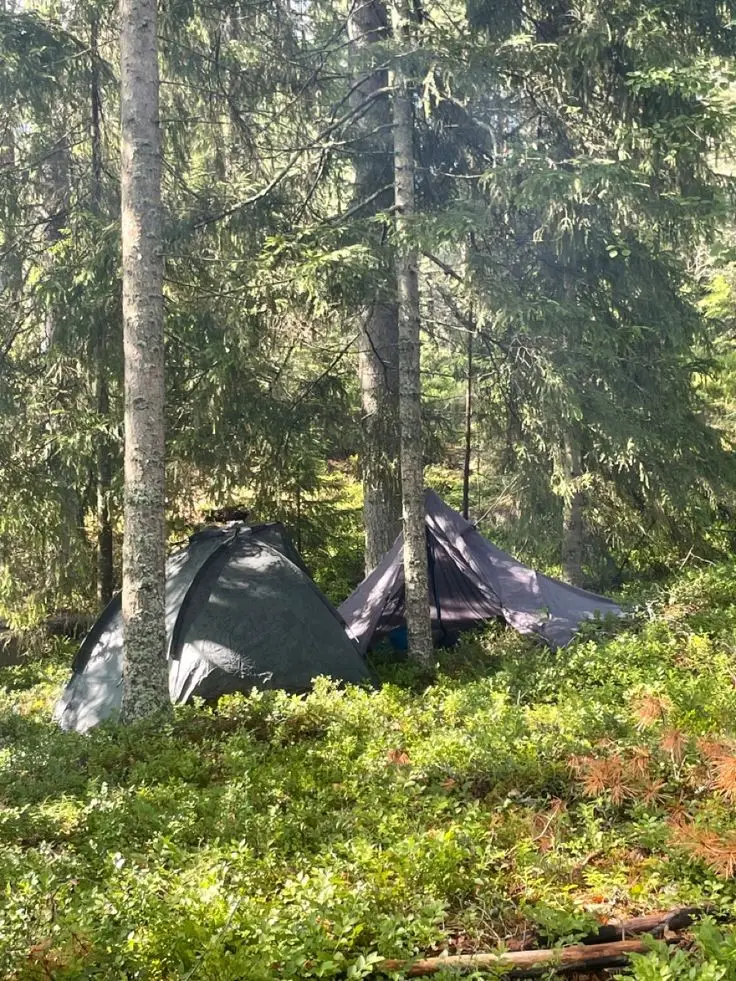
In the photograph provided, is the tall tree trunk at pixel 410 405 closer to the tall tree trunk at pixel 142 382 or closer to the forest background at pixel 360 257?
the forest background at pixel 360 257

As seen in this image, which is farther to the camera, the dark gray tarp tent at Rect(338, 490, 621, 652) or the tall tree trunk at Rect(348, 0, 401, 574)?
the tall tree trunk at Rect(348, 0, 401, 574)

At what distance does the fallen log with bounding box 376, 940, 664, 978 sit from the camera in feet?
A: 11.3

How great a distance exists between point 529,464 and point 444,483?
8.32 meters

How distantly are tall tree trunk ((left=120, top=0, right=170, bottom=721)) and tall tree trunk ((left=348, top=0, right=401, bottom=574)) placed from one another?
10.7 feet

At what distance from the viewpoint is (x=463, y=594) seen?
402 inches

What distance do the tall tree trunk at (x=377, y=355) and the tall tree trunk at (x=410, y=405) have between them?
0.97 m

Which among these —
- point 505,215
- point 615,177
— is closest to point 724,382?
point 505,215

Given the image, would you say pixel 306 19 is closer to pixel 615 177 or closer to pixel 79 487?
pixel 615 177

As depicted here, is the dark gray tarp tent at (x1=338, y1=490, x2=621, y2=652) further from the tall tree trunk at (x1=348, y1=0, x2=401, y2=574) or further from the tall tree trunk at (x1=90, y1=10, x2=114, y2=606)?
the tall tree trunk at (x1=90, y1=10, x2=114, y2=606)

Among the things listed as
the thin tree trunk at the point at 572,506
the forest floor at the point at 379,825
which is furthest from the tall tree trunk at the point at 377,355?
the forest floor at the point at 379,825

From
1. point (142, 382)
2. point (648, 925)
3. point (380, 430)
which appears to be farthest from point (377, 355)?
point (648, 925)

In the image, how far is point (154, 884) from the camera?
376 centimetres

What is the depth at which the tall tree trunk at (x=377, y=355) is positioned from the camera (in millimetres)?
9992

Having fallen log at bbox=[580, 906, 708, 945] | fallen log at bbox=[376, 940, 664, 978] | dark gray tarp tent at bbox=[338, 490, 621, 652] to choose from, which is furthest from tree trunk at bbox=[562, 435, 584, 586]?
fallen log at bbox=[376, 940, 664, 978]
